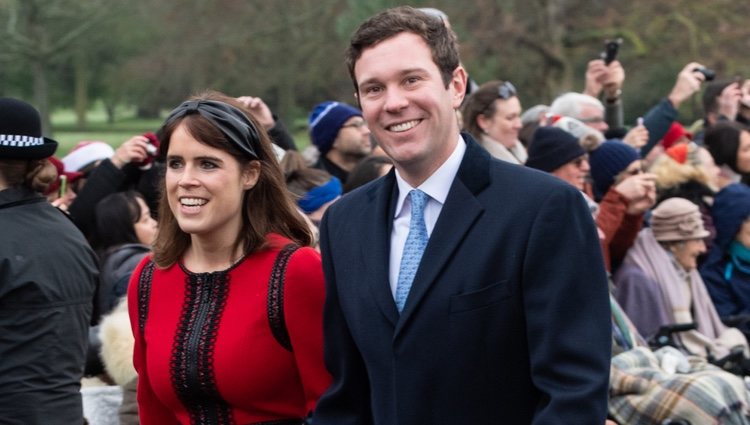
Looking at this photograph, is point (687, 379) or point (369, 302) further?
point (687, 379)

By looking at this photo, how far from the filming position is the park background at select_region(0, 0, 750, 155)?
1841 cm

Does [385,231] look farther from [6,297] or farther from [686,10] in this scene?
[686,10]

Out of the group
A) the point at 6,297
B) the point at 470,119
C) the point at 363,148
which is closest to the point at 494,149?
the point at 470,119

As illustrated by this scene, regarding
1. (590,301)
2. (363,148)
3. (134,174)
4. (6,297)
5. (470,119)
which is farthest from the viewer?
(363,148)

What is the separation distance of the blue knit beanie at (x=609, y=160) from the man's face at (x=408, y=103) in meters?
4.41

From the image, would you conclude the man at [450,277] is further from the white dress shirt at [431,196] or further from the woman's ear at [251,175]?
the woman's ear at [251,175]

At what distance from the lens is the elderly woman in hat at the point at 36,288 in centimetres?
414

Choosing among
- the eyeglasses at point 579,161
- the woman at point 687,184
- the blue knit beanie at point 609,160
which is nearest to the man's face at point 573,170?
the eyeglasses at point 579,161

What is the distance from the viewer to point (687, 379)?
16.6 ft

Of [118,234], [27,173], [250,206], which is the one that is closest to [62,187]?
[118,234]

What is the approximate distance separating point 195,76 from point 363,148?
492 inches

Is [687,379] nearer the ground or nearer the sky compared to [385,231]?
nearer the ground

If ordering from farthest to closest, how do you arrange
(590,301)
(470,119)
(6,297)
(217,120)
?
(470,119) → (6,297) → (217,120) → (590,301)

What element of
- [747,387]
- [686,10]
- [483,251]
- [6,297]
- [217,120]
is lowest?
[747,387]
